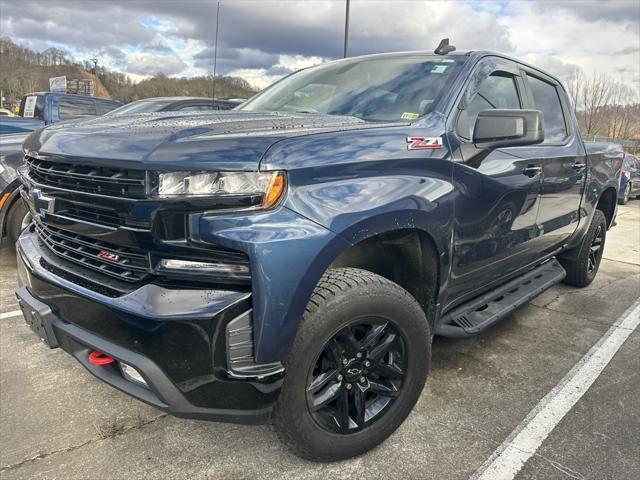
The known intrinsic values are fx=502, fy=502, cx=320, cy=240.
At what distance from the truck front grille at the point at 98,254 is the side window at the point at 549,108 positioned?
2.93 meters

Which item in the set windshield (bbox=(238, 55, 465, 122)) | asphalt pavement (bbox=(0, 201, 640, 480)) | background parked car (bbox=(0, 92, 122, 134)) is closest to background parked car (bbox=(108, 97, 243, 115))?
background parked car (bbox=(0, 92, 122, 134))

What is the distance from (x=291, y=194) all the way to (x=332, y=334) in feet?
1.92

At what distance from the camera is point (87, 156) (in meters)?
1.90

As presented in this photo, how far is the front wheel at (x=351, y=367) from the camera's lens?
1.92 m

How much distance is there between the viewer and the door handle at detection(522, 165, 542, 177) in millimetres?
3053

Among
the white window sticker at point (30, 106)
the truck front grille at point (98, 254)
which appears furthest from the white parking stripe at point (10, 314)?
the white window sticker at point (30, 106)

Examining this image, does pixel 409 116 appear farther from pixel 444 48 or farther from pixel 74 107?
pixel 74 107

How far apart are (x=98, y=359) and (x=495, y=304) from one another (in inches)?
93.7

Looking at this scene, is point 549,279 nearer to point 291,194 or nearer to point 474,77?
point 474,77

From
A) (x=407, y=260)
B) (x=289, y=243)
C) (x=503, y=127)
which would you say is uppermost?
(x=503, y=127)

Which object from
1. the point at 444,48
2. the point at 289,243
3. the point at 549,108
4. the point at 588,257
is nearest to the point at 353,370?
the point at 289,243

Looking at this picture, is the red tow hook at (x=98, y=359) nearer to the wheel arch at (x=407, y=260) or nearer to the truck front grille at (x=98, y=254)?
the truck front grille at (x=98, y=254)

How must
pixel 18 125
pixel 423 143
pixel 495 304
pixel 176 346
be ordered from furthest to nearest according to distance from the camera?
pixel 18 125 → pixel 495 304 → pixel 423 143 → pixel 176 346

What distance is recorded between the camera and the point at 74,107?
894cm
